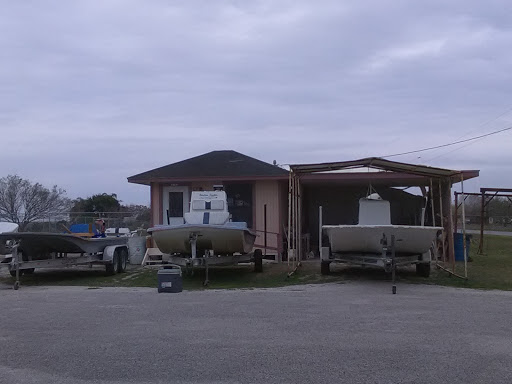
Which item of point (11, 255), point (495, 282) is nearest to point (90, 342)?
point (11, 255)

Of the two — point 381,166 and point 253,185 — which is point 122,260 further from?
point 381,166

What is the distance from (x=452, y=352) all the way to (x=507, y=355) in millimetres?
617

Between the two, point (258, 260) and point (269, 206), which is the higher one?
point (269, 206)

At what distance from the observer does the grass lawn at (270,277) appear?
52.0 ft

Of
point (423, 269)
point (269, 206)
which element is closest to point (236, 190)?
point (269, 206)

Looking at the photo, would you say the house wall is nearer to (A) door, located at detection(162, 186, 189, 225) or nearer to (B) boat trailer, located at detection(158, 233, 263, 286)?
(A) door, located at detection(162, 186, 189, 225)

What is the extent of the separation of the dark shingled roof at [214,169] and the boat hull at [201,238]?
209 inches

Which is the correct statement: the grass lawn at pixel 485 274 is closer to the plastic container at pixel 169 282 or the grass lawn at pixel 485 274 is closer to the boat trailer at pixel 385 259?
the boat trailer at pixel 385 259

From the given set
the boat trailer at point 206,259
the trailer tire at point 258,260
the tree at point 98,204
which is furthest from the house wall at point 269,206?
the tree at point 98,204

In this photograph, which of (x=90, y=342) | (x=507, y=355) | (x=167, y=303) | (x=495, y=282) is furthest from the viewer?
(x=495, y=282)

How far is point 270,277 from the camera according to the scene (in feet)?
56.5

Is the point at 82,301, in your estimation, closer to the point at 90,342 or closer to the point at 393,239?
the point at 90,342

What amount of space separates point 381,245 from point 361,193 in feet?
39.5

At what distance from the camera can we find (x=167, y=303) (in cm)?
1183
